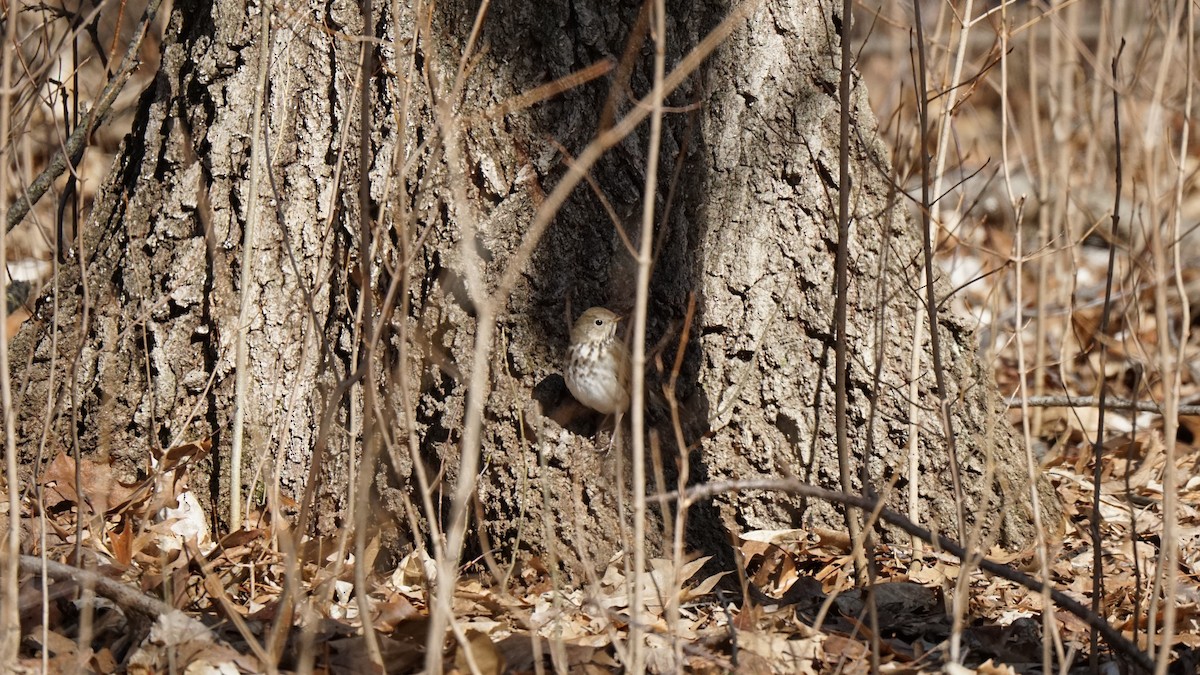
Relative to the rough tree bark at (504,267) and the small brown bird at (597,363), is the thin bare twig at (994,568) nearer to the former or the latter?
the rough tree bark at (504,267)

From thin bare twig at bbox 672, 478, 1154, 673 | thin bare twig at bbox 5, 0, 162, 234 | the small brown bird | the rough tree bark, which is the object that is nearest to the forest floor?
thin bare twig at bbox 672, 478, 1154, 673

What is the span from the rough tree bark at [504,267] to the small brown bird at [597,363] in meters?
0.07

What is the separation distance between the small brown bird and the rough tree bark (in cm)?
7

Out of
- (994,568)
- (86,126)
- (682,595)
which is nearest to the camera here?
(994,568)

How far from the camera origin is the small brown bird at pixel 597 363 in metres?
3.39

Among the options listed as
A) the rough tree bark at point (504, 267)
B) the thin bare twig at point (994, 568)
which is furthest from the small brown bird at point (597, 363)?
the thin bare twig at point (994, 568)

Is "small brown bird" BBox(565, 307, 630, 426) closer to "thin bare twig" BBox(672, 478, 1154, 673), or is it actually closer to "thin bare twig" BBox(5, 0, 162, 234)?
"thin bare twig" BBox(672, 478, 1154, 673)

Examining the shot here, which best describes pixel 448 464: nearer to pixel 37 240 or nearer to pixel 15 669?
pixel 15 669

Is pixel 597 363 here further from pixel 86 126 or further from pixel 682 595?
pixel 86 126

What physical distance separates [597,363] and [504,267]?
15.9 inches

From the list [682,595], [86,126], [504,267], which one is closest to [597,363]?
[504,267]

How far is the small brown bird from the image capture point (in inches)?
133

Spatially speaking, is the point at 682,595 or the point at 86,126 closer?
the point at 682,595

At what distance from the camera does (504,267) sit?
333 cm
